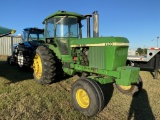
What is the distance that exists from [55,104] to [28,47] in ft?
15.3

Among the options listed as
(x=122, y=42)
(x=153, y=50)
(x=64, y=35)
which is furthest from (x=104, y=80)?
(x=153, y=50)

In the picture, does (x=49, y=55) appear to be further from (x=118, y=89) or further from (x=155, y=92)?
(x=155, y=92)

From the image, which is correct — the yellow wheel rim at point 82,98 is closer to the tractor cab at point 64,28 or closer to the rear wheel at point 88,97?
the rear wheel at point 88,97

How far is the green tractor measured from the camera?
15.0 ft

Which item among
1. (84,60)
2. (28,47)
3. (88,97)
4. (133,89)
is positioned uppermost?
(28,47)

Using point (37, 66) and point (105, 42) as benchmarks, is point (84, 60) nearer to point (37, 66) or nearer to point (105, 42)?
point (105, 42)

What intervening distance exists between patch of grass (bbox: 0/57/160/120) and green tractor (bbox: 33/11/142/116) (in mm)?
309

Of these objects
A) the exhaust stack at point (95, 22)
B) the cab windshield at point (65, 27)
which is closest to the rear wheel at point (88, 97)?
the exhaust stack at point (95, 22)

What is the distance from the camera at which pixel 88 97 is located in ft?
14.6

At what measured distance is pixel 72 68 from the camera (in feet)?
20.1

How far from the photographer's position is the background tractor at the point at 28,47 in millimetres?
8339

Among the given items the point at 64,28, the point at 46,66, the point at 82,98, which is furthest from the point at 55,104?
the point at 64,28

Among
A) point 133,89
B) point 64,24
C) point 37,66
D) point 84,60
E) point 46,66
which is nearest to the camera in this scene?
point 84,60

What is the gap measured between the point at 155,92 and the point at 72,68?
9.67 feet
